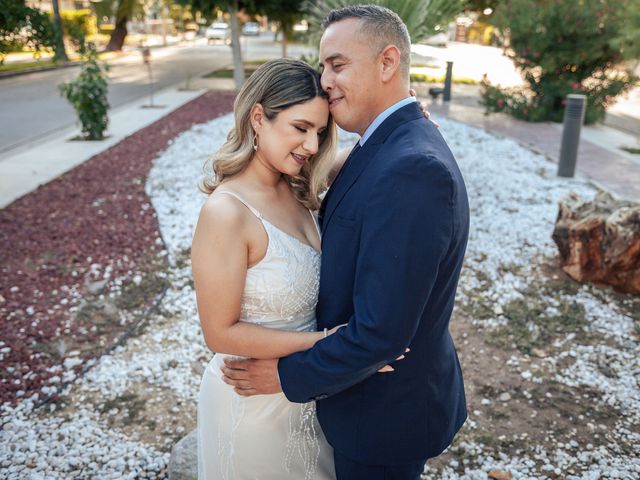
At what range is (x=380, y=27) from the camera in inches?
77.3

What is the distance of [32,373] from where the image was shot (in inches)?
170

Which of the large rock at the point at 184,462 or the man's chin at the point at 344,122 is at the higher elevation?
the man's chin at the point at 344,122

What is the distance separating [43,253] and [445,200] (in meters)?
5.91

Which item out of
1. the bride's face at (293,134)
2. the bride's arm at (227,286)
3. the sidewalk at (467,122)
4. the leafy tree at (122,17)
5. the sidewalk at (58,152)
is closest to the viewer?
the bride's arm at (227,286)

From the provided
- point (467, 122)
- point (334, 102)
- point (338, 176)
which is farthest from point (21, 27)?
point (467, 122)

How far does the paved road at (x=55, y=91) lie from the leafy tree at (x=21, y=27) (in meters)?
4.19

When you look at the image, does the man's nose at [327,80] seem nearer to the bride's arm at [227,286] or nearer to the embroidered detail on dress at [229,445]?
the bride's arm at [227,286]

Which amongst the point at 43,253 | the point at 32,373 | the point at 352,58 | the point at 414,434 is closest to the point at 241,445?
the point at 414,434

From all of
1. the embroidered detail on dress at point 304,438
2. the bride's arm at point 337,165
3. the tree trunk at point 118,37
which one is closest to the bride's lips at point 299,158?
the bride's arm at point 337,165

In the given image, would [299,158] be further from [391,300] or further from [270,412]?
[270,412]

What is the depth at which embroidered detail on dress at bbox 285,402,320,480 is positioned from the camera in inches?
92.6

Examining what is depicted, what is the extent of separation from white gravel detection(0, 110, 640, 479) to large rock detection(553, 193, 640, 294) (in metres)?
Answer: 0.25

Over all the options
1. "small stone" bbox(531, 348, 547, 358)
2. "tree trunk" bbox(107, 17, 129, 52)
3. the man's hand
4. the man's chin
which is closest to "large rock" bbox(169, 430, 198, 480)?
the man's hand

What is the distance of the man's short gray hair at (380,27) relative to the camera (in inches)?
77.2
